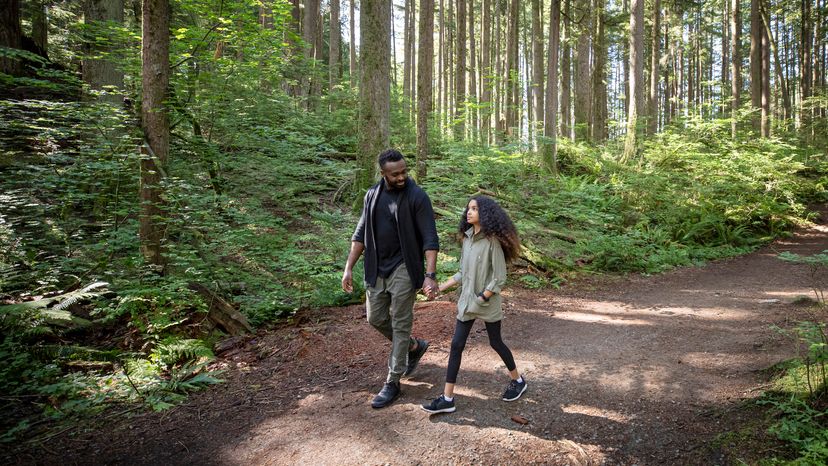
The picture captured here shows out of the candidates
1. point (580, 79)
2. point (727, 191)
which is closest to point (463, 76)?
point (580, 79)

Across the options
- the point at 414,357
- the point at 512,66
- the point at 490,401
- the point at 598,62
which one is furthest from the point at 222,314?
the point at 598,62

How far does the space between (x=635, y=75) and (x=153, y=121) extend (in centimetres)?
1472

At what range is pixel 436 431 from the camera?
10.9 ft

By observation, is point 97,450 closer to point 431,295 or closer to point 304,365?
point 304,365

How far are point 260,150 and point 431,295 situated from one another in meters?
6.55

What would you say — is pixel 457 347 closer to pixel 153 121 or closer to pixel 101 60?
pixel 153 121

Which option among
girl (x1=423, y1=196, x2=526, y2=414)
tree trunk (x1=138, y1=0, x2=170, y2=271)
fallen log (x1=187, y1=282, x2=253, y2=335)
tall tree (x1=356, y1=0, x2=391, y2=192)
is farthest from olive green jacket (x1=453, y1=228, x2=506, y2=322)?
tall tree (x1=356, y1=0, x2=391, y2=192)

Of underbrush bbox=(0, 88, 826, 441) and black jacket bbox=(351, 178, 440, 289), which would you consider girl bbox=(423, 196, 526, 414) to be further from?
underbrush bbox=(0, 88, 826, 441)

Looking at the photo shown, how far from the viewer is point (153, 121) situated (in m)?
6.02

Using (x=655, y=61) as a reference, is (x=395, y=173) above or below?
below

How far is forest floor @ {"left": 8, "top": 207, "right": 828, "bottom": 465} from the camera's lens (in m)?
3.07

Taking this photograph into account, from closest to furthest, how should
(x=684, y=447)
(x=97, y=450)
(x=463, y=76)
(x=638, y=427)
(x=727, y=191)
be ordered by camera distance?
(x=684, y=447)
(x=638, y=427)
(x=97, y=450)
(x=727, y=191)
(x=463, y=76)

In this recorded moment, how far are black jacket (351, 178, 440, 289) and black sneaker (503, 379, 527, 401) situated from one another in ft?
3.86

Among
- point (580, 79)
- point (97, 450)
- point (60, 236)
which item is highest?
point (580, 79)
